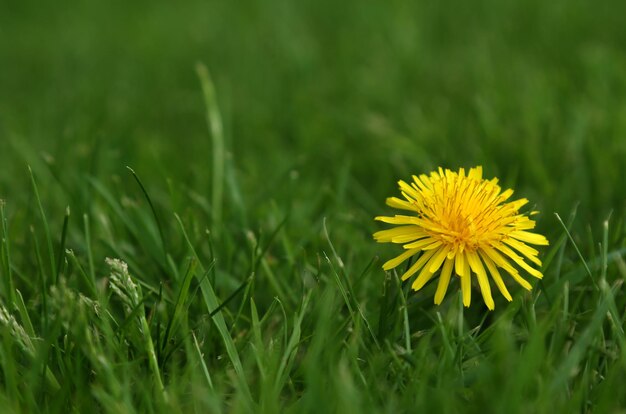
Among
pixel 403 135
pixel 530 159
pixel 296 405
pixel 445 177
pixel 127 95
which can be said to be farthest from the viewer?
pixel 127 95

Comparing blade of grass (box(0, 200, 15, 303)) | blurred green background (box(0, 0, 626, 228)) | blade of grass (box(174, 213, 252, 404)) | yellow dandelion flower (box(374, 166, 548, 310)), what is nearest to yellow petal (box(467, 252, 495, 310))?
yellow dandelion flower (box(374, 166, 548, 310))

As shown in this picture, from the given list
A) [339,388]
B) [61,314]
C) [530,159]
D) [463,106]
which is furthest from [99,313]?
[463,106]

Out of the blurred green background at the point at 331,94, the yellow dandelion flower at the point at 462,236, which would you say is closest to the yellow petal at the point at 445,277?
the yellow dandelion flower at the point at 462,236

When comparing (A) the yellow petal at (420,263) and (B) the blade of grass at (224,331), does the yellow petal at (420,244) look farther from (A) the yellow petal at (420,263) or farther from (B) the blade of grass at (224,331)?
(B) the blade of grass at (224,331)

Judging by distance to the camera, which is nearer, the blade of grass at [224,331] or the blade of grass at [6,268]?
the blade of grass at [224,331]

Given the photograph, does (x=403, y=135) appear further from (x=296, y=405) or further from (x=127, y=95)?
(x=296, y=405)
